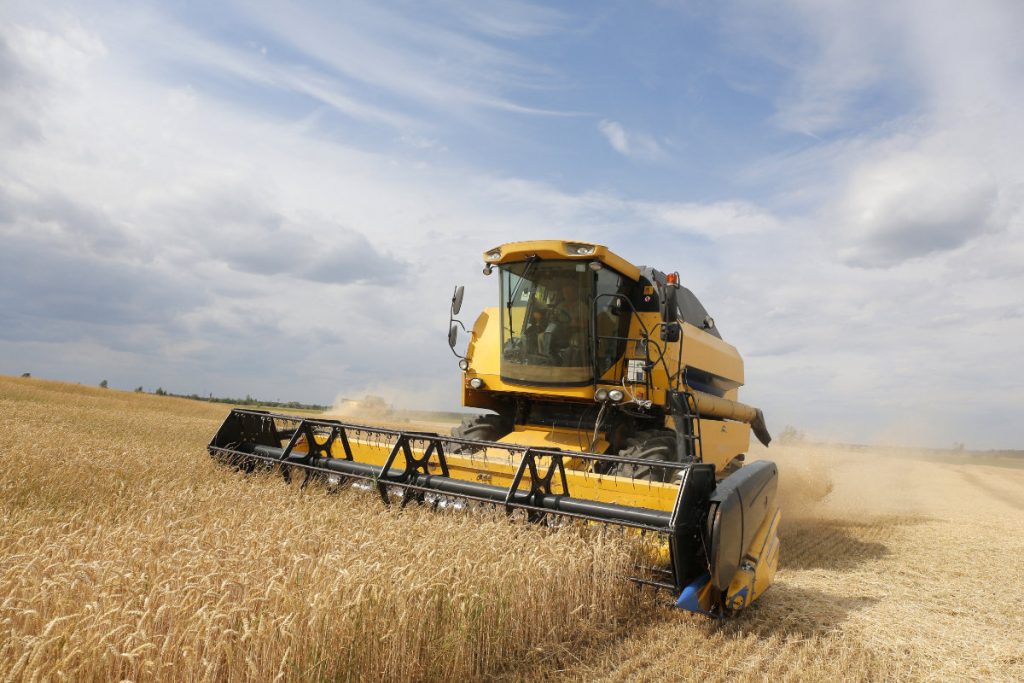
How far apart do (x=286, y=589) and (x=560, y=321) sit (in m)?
3.87

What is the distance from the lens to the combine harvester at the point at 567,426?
13.4 feet

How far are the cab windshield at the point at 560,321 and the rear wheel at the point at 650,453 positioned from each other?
2.23ft

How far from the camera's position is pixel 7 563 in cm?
282

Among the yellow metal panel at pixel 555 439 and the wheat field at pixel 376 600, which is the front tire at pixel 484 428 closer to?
the yellow metal panel at pixel 555 439

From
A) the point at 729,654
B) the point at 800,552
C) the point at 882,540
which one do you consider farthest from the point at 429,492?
the point at 882,540

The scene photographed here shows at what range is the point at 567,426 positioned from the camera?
6129mm

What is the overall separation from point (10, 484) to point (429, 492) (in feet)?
10.7

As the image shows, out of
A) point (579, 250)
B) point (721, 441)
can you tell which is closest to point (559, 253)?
point (579, 250)

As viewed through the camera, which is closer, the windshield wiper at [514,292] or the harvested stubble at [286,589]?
the harvested stubble at [286,589]

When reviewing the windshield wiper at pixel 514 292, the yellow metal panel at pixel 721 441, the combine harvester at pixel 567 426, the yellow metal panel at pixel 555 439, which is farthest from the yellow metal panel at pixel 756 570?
the windshield wiper at pixel 514 292

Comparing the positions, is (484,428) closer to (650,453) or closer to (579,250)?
(650,453)

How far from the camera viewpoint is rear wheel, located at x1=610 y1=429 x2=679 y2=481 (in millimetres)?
4723

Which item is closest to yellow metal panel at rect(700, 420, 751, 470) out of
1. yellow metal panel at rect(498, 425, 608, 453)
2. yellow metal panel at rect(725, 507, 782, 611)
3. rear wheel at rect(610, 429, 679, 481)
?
rear wheel at rect(610, 429, 679, 481)

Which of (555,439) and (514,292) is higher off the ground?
(514,292)
